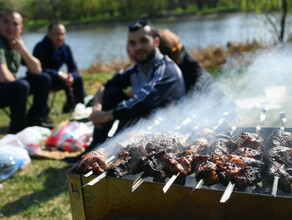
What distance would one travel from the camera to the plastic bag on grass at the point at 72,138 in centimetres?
477

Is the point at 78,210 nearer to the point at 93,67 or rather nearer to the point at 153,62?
the point at 153,62

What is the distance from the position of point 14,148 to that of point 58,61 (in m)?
2.94

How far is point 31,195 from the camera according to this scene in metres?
3.56

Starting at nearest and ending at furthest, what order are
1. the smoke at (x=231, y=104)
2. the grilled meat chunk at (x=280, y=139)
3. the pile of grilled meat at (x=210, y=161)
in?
the pile of grilled meat at (x=210, y=161), the grilled meat chunk at (x=280, y=139), the smoke at (x=231, y=104)

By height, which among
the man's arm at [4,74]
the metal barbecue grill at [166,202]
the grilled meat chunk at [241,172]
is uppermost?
the man's arm at [4,74]

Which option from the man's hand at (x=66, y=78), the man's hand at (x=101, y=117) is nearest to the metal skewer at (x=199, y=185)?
the man's hand at (x=101, y=117)

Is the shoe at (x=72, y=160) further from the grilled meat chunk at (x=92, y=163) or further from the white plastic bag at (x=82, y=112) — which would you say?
the grilled meat chunk at (x=92, y=163)

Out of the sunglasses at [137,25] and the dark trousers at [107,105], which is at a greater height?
the sunglasses at [137,25]

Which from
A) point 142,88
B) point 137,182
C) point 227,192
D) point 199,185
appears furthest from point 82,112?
point 227,192

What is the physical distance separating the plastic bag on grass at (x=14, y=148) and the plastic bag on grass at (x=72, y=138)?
1.76 ft

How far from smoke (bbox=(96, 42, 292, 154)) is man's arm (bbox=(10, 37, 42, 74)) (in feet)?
9.87

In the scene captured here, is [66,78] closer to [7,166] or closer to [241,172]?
[7,166]

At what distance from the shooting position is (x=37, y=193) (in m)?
3.60

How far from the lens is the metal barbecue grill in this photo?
1.58 metres
